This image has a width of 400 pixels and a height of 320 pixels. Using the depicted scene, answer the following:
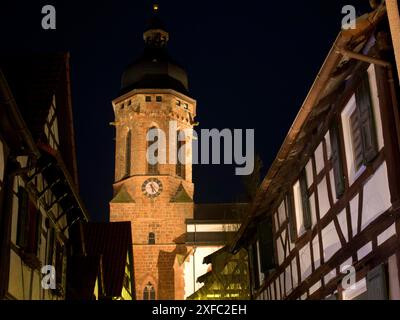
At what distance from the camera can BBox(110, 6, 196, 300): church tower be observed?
53.7m

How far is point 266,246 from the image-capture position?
16.9m

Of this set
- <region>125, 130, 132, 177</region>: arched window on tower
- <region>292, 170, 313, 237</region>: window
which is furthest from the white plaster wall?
<region>125, 130, 132, 177</region>: arched window on tower

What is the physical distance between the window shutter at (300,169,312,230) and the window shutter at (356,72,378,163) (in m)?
3.51

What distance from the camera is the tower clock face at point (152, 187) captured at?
5684 cm

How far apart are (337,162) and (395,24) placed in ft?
11.2

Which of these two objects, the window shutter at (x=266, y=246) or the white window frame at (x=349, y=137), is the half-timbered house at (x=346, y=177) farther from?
the window shutter at (x=266, y=246)

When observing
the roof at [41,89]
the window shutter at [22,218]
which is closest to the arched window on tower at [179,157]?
the roof at [41,89]

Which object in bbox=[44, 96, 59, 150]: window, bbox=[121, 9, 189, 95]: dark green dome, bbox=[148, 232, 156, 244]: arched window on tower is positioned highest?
bbox=[121, 9, 189, 95]: dark green dome

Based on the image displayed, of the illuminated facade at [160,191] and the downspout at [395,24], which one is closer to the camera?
the downspout at [395,24]

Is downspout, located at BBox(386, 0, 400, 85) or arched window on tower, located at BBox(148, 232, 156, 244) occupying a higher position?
arched window on tower, located at BBox(148, 232, 156, 244)

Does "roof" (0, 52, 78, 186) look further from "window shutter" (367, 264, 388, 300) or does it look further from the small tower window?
the small tower window

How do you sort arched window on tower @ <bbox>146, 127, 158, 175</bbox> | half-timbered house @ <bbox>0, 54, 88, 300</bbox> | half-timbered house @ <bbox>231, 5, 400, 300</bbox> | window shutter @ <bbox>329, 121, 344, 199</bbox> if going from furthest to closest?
arched window on tower @ <bbox>146, 127, 158, 175</bbox>, half-timbered house @ <bbox>0, 54, 88, 300</bbox>, window shutter @ <bbox>329, 121, 344, 199</bbox>, half-timbered house @ <bbox>231, 5, 400, 300</bbox>

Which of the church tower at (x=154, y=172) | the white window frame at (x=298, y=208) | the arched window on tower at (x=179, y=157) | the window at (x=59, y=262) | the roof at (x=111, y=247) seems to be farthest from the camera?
the arched window on tower at (x=179, y=157)

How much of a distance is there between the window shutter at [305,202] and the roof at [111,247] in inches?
557
